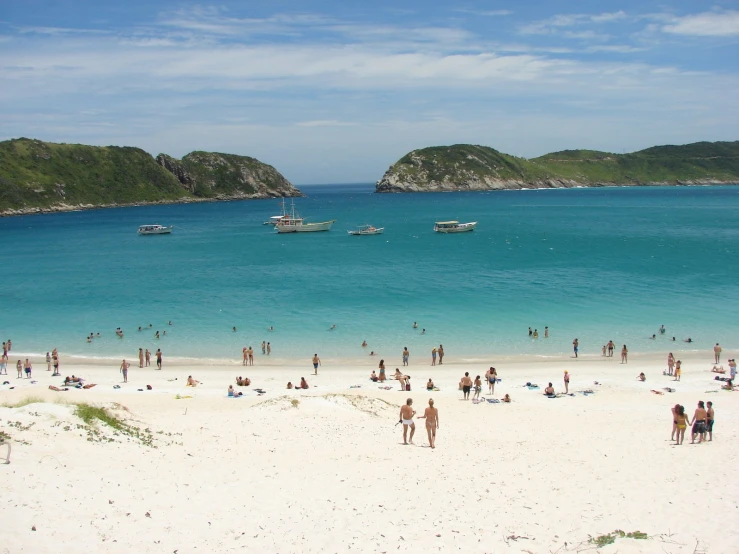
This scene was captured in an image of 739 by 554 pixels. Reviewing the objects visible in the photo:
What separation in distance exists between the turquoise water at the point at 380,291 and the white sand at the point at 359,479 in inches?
517

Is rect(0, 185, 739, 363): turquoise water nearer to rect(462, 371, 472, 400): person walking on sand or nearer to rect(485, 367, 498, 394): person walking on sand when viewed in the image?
rect(485, 367, 498, 394): person walking on sand

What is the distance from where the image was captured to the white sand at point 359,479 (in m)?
10.5

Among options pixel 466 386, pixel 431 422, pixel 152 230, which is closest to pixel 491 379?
pixel 466 386

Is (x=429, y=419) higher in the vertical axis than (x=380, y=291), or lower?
higher

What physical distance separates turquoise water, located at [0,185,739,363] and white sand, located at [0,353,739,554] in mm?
13141

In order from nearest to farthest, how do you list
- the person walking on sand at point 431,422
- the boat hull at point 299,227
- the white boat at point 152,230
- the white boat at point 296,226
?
the person walking on sand at point 431,422, the white boat at point 152,230, the boat hull at point 299,227, the white boat at point 296,226

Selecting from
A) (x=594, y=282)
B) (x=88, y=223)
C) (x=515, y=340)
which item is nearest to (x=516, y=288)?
(x=594, y=282)

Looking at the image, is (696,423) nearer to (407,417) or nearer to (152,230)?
(407,417)

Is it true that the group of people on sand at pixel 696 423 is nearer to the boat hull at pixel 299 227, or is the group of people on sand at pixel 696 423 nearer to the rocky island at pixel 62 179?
the boat hull at pixel 299 227

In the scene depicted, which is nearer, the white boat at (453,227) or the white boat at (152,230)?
the white boat at (453,227)

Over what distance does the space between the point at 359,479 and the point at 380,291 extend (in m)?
36.3

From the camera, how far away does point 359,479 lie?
1419cm

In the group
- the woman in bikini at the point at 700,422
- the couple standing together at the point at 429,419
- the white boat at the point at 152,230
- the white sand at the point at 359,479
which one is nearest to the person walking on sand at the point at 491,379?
the white sand at the point at 359,479

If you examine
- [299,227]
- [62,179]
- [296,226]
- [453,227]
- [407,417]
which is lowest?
[407,417]
